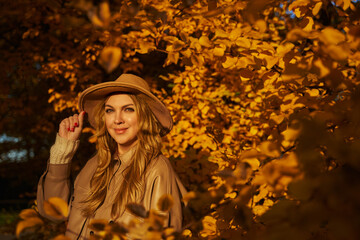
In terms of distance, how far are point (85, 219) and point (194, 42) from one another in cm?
119

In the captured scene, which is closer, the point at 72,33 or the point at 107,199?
the point at 107,199

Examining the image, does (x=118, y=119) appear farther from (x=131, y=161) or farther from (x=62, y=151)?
(x=62, y=151)

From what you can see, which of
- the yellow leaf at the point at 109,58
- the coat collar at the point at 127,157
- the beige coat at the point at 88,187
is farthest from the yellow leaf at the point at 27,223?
the coat collar at the point at 127,157

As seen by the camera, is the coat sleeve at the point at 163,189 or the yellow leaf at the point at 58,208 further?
the coat sleeve at the point at 163,189

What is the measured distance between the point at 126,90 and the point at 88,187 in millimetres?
640

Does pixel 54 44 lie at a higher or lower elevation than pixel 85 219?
higher

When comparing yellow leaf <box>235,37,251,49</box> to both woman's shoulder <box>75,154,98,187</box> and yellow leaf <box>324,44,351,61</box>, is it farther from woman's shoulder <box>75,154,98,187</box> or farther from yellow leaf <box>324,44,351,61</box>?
woman's shoulder <box>75,154,98,187</box>

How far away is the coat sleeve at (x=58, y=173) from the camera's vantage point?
223 centimetres

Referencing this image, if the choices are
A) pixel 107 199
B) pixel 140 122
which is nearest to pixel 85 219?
pixel 107 199

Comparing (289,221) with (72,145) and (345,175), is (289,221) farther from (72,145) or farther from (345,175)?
(72,145)

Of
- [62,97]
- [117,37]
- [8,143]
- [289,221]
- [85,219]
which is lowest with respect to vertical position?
[289,221]

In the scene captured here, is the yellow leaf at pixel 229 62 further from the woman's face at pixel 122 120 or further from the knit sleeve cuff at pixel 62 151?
the knit sleeve cuff at pixel 62 151

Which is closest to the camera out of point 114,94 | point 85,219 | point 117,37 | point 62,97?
point 117,37

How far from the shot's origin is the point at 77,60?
186 inches
